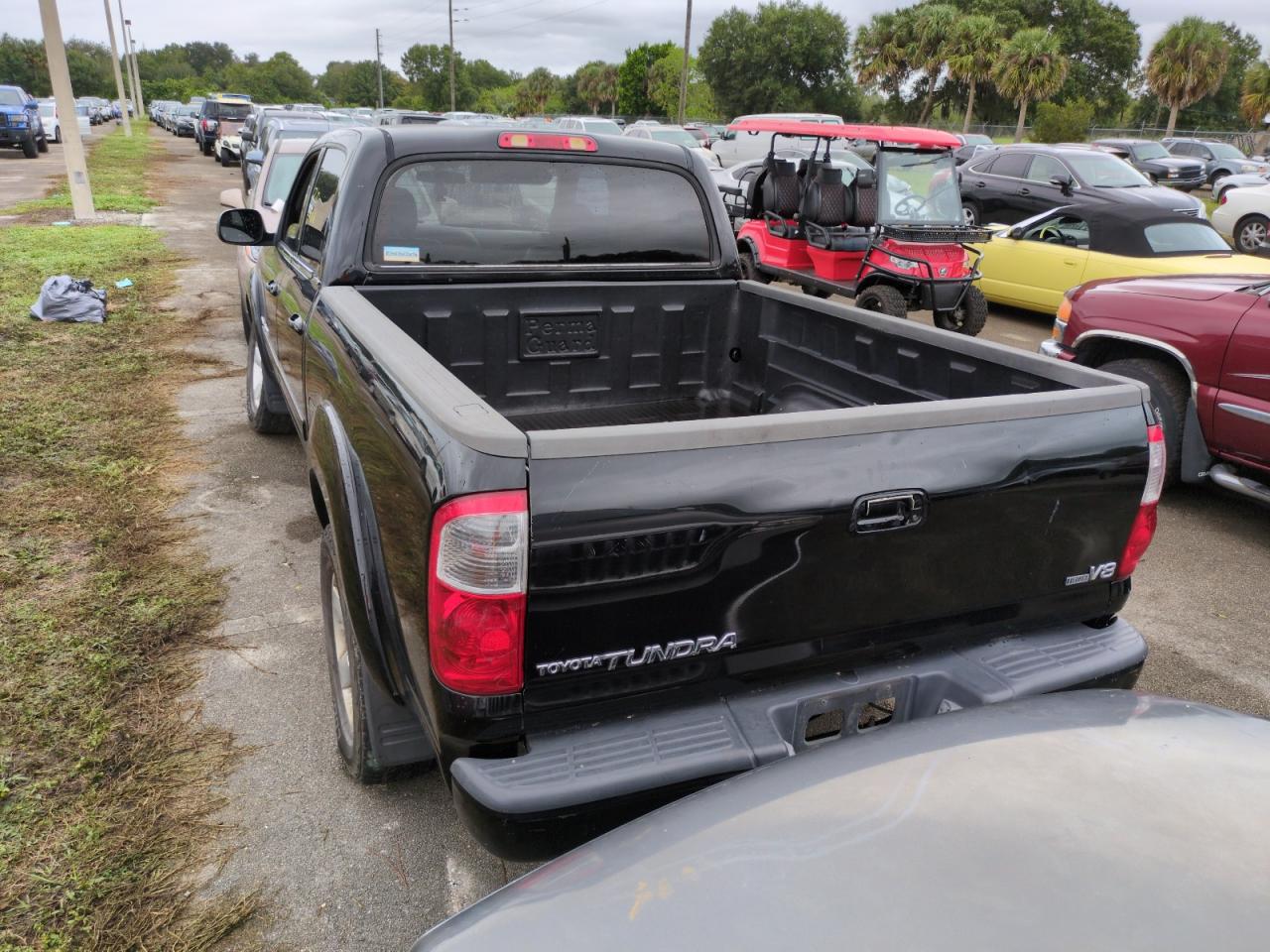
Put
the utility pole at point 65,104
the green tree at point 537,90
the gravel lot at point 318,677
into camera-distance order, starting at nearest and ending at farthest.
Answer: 1. the gravel lot at point 318,677
2. the utility pole at point 65,104
3. the green tree at point 537,90

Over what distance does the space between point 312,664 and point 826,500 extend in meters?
2.44

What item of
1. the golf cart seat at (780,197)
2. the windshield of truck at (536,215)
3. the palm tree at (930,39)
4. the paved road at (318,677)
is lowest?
the paved road at (318,677)

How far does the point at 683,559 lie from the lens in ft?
6.46

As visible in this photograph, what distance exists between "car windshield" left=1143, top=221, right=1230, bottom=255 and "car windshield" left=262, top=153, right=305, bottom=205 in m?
8.19

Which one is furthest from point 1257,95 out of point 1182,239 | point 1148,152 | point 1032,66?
point 1182,239

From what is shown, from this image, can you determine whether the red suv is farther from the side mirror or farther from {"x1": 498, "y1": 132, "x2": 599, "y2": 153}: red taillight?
the side mirror

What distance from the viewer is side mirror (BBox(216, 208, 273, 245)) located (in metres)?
4.62

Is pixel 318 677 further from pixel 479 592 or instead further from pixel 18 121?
pixel 18 121

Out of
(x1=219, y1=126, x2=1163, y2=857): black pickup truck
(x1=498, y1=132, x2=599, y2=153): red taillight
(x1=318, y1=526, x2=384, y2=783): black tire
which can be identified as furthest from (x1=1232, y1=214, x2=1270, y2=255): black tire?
(x1=318, y1=526, x2=384, y2=783): black tire

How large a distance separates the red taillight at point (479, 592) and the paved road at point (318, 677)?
1.00m

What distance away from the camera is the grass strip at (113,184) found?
17.2 metres

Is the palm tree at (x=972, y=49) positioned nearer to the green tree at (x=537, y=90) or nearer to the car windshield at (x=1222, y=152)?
the car windshield at (x=1222, y=152)

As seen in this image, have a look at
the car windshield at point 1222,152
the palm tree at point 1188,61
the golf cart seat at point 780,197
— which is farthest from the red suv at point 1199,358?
the palm tree at point 1188,61

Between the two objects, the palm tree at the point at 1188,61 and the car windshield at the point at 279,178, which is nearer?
the car windshield at the point at 279,178
